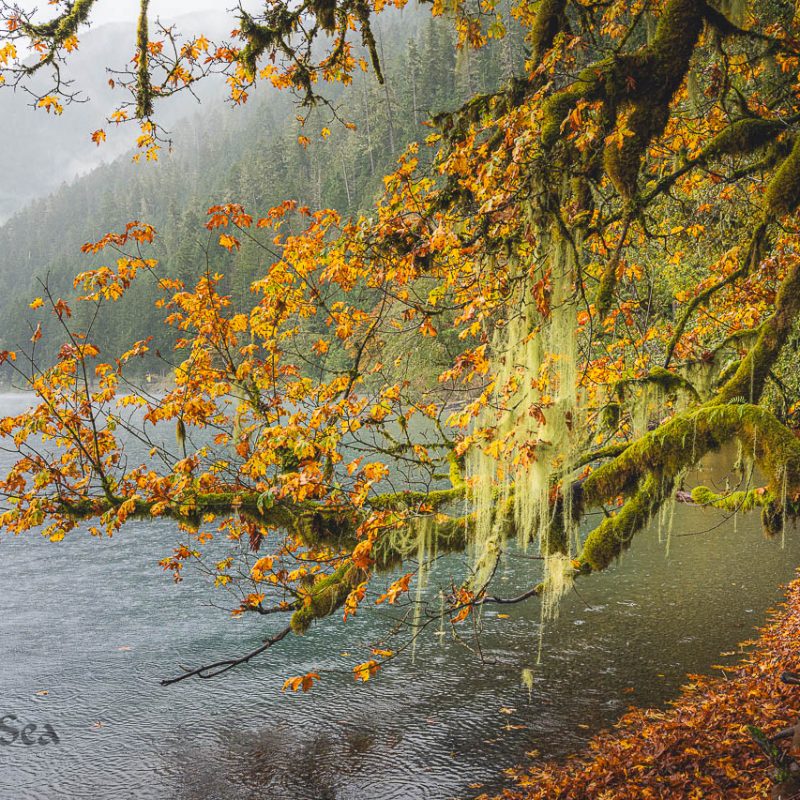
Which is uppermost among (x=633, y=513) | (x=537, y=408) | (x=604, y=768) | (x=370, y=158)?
(x=370, y=158)

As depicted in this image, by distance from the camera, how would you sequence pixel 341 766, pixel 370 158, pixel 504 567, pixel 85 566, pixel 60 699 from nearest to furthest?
pixel 341 766 → pixel 60 699 → pixel 504 567 → pixel 85 566 → pixel 370 158

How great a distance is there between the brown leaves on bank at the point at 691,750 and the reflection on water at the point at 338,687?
454mm

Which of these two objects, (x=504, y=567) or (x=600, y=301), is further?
(x=504, y=567)

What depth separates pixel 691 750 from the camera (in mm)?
6516

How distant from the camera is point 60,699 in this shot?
34.1 ft

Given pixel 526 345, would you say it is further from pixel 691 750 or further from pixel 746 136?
pixel 691 750

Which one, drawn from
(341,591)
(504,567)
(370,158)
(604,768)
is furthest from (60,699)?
(370,158)

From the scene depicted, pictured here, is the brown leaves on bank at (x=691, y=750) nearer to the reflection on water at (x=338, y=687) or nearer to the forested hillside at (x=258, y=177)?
the reflection on water at (x=338, y=687)

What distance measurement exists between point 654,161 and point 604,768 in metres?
6.72

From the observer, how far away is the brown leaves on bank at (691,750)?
5836 millimetres

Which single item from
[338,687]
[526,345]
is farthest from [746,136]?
[338,687]

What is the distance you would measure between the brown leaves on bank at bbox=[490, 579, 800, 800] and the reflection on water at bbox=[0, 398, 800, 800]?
1.49ft

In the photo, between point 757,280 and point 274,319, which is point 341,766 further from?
point 757,280

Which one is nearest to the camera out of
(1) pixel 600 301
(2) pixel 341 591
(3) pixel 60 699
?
(1) pixel 600 301
